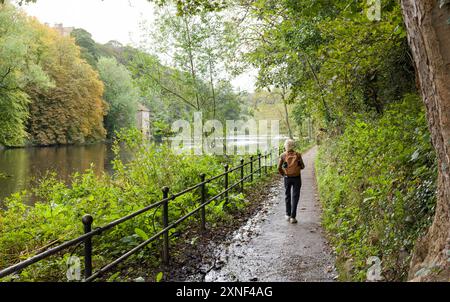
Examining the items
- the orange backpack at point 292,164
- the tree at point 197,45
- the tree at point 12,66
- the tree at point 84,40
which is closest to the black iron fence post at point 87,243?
the orange backpack at point 292,164

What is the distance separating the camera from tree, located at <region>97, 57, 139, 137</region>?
2393 inches

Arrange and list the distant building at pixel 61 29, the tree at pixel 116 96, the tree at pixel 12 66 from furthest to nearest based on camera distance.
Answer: the tree at pixel 116 96 < the distant building at pixel 61 29 < the tree at pixel 12 66

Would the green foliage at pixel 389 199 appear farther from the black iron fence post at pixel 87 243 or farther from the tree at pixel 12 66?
the tree at pixel 12 66

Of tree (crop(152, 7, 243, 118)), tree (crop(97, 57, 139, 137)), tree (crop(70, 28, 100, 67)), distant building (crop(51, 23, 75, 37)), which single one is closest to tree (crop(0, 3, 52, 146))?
tree (crop(152, 7, 243, 118))

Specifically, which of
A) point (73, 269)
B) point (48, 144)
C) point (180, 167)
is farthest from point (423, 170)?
point (48, 144)

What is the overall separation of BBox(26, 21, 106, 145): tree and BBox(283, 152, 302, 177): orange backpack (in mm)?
45659

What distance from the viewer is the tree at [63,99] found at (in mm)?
46250

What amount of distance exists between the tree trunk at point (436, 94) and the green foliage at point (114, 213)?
3580 mm

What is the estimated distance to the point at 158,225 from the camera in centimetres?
602

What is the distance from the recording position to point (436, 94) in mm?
2795

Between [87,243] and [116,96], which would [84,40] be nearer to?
[116,96]

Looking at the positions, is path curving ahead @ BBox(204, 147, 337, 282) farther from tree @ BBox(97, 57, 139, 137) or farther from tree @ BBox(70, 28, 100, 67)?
tree @ BBox(70, 28, 100, 67)
